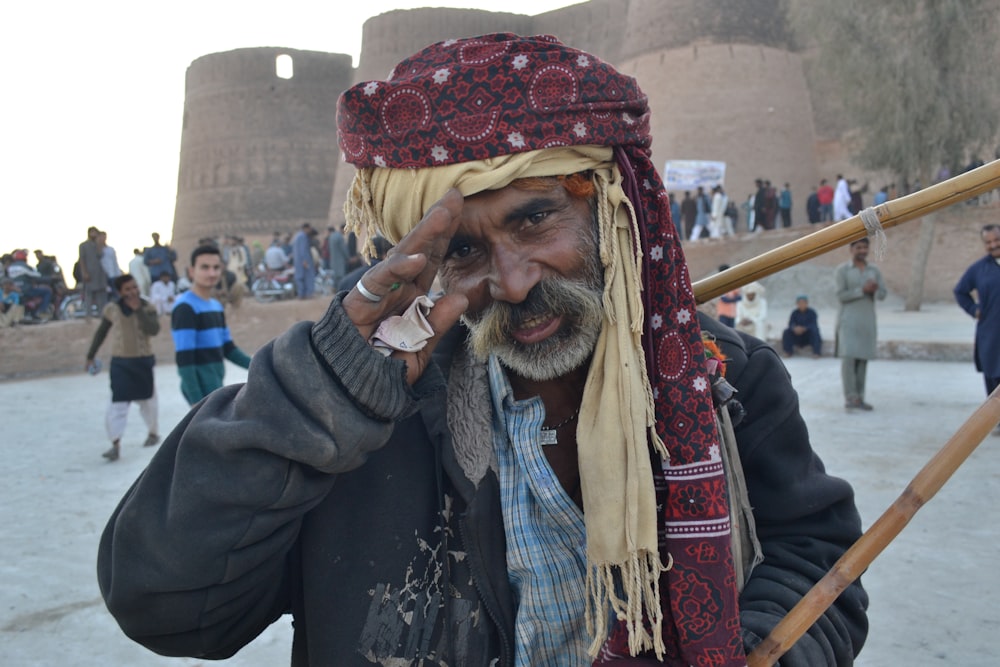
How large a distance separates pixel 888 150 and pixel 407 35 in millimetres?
18252

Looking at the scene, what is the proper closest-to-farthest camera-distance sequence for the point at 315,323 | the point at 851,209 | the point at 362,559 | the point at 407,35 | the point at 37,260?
the point at 315,323, the point at 362,559, the point at 37,260, the point at 851,209, the point at 407,35

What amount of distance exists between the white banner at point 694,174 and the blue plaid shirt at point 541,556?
891 inches

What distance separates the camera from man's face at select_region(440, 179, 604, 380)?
1.55 meters

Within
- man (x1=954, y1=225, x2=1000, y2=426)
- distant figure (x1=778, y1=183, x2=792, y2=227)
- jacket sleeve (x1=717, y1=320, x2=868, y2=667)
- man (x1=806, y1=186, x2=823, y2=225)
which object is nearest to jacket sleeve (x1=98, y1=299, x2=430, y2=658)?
jacket sleeve (x1=717, y1=320, x2=868, y2=667)

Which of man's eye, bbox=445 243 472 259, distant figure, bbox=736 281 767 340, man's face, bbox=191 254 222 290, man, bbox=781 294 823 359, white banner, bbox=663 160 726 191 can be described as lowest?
man, bbox=781 294 823 359

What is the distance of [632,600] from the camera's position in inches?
54.7

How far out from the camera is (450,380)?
163 cm

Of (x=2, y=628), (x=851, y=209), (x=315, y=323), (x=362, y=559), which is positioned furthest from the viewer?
(x=851, y=209)

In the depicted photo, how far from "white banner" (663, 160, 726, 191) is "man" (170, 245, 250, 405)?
19.1 meters

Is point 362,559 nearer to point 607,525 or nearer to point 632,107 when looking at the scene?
point 607,525

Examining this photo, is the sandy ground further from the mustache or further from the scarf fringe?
the mustache

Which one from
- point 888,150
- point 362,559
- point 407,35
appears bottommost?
point 362,559

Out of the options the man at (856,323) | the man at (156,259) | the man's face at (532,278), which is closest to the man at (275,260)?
the man at (156,259)

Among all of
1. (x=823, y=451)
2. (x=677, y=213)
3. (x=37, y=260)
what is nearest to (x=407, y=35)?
(x=677, y=213)
